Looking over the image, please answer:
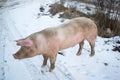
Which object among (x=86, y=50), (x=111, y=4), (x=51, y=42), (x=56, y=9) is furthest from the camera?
(x=56, y=9)

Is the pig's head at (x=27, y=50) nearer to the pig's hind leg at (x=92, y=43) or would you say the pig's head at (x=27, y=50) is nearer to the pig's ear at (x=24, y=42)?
the pig's ear at (x=24, y=42)

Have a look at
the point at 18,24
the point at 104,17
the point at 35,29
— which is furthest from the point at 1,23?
the point at 104,17

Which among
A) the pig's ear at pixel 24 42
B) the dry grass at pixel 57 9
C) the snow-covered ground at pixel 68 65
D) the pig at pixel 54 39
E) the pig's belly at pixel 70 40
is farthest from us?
the dry grass at pixel 57 9

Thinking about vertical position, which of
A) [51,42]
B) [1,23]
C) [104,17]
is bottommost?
[1,23]

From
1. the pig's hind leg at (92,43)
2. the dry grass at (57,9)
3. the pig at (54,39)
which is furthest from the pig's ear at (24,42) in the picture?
the dry grass at (57,9)

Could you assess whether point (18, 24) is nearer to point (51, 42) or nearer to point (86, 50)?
point (86, 50)

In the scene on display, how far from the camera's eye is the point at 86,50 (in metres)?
7.26

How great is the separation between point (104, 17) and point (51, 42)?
3.77m

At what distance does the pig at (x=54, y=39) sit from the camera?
17.6 ft

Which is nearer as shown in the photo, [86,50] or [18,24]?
[86,50]

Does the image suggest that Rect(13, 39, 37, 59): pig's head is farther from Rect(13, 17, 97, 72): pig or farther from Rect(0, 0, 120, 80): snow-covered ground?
Rect(0, 0, 120, 80): snow-covered ground

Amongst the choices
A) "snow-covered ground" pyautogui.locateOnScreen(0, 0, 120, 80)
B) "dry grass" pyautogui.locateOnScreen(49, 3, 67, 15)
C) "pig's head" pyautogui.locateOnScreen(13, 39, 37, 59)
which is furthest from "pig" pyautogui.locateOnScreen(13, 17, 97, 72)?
"dry grass" pyautogui.locateOnScreen(49, 3, 67, 15)

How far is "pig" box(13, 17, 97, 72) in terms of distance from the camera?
212 inches

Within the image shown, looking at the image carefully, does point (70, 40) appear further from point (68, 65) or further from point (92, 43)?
point (92, 43)
